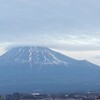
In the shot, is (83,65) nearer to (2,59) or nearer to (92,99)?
(2,59)

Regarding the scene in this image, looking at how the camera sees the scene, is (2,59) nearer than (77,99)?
No

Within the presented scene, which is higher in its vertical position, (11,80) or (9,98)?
(11,80)

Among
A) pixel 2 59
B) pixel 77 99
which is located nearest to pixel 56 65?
pixel 2 59

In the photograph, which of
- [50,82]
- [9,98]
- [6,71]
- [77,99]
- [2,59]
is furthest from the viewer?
[2,59]

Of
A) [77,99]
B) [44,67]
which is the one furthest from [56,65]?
[77,99]

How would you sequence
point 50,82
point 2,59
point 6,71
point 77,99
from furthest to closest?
point 2,59
point 6,71
point 50,82
point 77,99

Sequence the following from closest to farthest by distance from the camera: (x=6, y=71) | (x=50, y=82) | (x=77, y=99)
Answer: (x=77, y=99) < (x=50, y=82) < (x=6, y=71)

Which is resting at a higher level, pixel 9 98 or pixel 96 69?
pixel 96 69

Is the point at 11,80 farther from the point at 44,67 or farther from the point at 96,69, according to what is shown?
the point at 96,69

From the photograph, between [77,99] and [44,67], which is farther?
[44,67]
